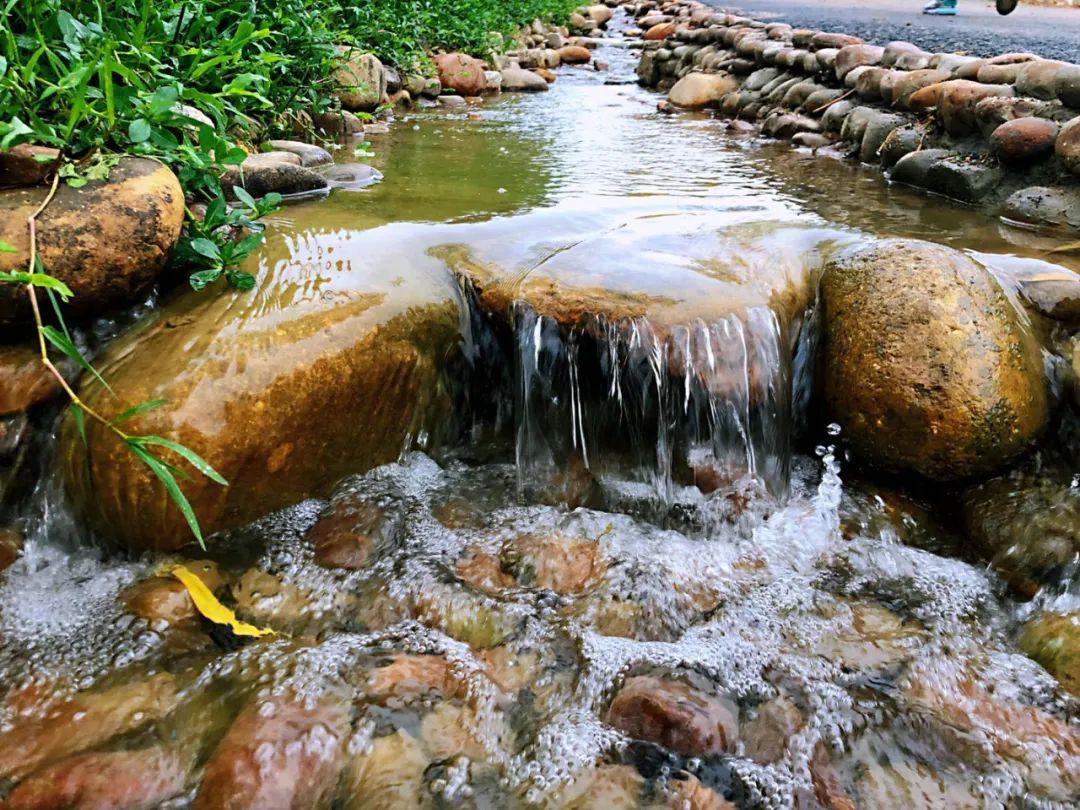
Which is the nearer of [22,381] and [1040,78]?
[22,381]

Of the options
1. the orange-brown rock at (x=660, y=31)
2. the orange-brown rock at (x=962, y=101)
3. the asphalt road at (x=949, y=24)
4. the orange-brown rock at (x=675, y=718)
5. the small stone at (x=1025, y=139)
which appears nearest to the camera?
the orange-brown rock at (x=675, y=718)

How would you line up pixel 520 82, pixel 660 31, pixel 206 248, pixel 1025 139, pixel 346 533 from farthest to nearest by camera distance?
pixel 660 31 → pixel 520 82 → pixel 1025 139 → pixel 206 248 → pixel 346 533

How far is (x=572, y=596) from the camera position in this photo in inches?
94.2

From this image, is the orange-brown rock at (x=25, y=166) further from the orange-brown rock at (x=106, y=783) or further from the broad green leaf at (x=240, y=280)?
the orange-brown rock at (x=106, y=783)

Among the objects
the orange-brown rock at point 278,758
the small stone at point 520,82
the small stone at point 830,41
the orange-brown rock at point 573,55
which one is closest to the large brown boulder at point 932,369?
the orange-brown rock at point 278,758

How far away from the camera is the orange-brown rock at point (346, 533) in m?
2.45

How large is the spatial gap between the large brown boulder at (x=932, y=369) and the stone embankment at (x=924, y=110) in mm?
1699

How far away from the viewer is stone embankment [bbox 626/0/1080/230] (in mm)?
4301

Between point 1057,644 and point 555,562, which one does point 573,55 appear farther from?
point 1057,644

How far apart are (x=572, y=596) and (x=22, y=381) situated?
183 cm

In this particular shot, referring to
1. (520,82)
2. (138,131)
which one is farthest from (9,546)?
(520,82)

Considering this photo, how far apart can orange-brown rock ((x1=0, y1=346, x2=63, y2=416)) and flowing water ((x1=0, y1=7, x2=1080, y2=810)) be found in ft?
1.25

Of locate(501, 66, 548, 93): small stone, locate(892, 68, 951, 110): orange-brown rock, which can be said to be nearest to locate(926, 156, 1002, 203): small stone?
locate(892, 68, 951, 110): orange-brown rock

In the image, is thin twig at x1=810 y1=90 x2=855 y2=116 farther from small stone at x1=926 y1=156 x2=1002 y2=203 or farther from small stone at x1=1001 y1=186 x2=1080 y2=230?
small stone at x1=1001 y1=186 x2=1080 y2=230
